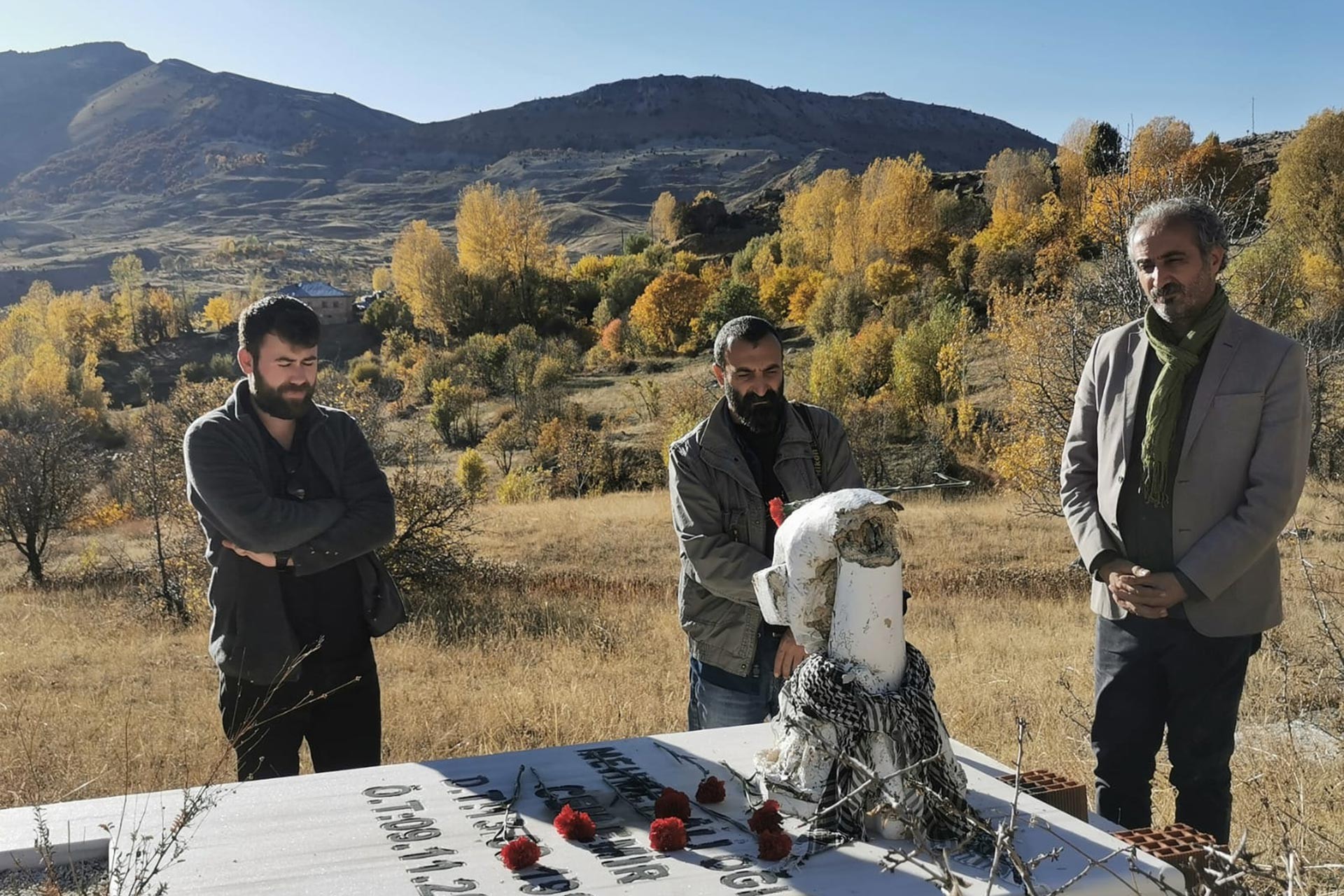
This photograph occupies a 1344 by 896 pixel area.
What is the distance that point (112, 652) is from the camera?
9141 millimetres

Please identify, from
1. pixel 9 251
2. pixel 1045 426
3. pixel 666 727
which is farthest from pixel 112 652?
pixel 9 251

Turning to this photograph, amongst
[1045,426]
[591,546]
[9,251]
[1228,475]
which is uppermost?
[9,251]

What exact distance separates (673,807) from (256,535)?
5.42 feet

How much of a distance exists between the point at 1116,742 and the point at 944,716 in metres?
2.61

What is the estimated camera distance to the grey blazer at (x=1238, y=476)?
2.99 meters

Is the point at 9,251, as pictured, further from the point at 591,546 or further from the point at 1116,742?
the point at 1116,742

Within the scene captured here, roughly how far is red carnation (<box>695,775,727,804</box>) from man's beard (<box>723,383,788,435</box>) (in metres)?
1.34

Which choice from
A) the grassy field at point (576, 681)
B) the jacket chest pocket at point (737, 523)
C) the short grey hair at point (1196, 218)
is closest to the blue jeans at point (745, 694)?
the jacket chest pocket at point (737, 523)

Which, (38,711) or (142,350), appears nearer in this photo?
(38,711)

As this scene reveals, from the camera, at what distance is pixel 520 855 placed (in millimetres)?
2340

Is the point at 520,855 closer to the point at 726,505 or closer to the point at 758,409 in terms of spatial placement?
the point at 726,505

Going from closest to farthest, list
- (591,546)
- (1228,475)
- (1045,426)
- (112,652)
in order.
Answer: (1228,475)
(112,652)
(1045,426)
(591,546)

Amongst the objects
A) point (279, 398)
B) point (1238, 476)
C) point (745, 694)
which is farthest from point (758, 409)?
point (279, 398)

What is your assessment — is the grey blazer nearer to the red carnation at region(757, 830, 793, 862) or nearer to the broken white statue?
the broken white statue
